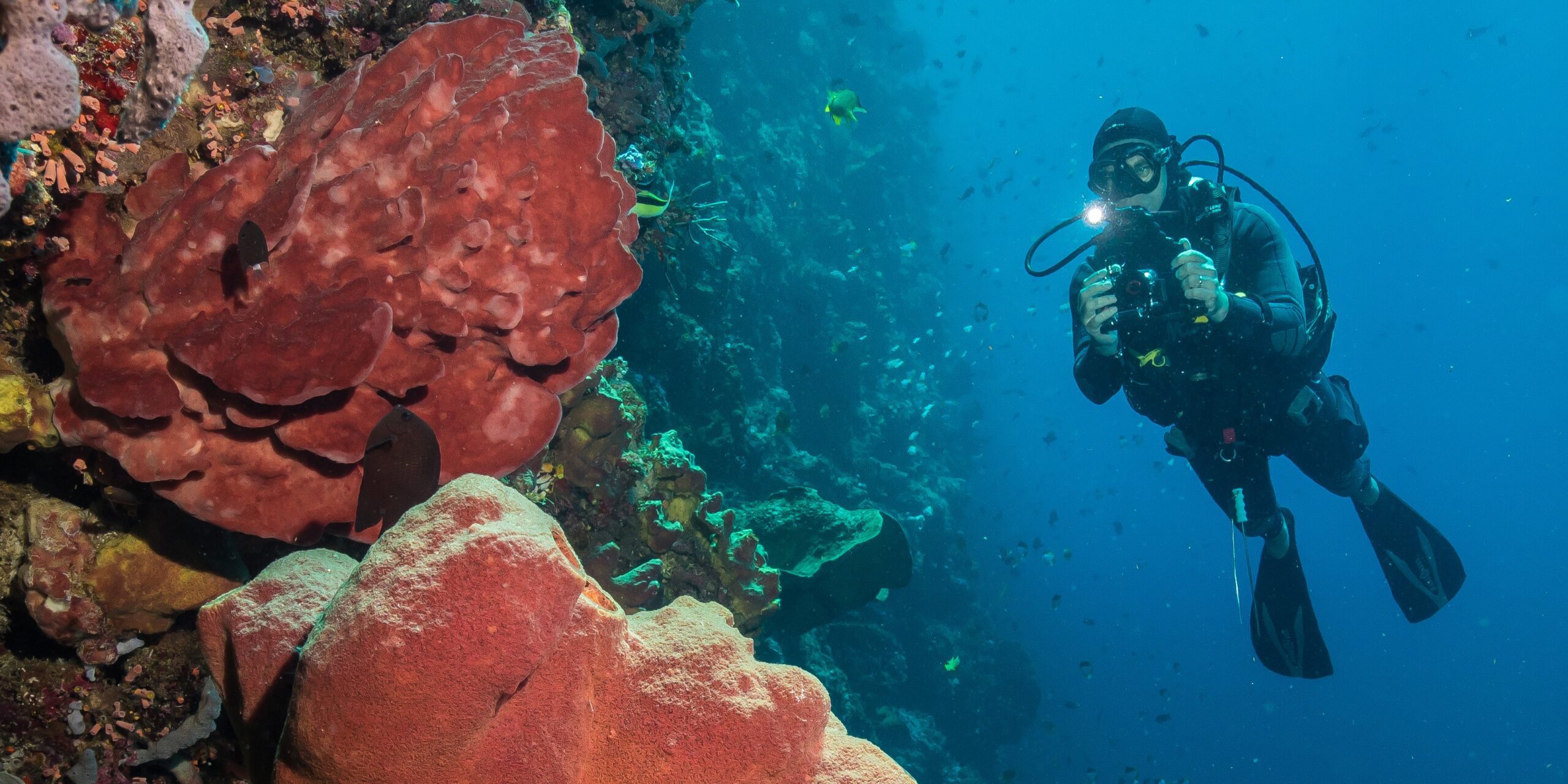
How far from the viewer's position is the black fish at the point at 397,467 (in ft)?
6.82

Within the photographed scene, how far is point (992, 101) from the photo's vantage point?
79.6 m

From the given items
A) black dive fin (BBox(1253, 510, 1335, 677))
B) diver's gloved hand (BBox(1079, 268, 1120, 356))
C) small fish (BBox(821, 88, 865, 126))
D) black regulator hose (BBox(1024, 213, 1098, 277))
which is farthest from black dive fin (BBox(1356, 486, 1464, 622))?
small fish (BBox(821, 88, 865, 126))

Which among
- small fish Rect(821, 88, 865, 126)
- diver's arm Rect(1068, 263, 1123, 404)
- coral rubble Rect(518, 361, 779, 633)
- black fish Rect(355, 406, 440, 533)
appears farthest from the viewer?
small fish Rect(821, 88, 865, 126)

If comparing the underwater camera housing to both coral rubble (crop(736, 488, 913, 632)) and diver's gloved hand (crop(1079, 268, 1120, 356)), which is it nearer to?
diver's gloved hand (crop(1079, 268, 1120, 356))

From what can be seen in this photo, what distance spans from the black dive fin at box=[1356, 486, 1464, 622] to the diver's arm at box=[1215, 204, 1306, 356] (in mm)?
3759

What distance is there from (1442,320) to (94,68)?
118m

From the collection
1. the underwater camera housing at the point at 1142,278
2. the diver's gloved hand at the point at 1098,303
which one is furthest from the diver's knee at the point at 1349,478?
the diver's gloved hand at the point at 1098,303

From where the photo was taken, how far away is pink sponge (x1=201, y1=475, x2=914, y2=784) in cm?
141

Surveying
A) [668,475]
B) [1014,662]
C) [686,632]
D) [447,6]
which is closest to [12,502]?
[686,632]

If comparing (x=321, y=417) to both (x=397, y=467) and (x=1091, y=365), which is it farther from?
(x=1091, y=365)

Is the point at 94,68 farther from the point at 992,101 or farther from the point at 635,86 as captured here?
the point at 992,101

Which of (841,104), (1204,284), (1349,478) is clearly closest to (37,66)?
(1204,284)

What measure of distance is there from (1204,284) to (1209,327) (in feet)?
1.91

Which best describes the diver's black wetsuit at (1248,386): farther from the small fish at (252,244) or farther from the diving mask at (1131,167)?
the small fish at (252,244)
